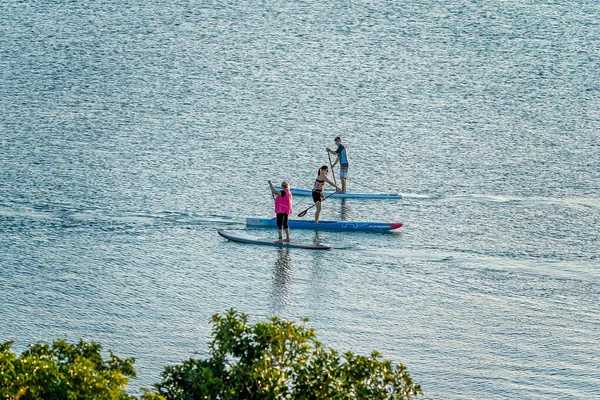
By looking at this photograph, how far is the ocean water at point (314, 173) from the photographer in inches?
892

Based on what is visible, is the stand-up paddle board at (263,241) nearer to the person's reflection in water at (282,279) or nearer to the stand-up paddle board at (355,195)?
the person's reflection in water at (282,279)

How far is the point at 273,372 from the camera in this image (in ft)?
40.0

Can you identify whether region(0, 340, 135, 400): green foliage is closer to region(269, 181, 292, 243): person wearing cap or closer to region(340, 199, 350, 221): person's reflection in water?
region(269, 181, 292, 243): person wearing cap

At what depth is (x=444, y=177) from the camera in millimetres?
38812

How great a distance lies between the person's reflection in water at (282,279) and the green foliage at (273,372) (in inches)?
427

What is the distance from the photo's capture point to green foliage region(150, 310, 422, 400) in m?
12.2

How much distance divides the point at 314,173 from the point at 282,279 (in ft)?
43.7

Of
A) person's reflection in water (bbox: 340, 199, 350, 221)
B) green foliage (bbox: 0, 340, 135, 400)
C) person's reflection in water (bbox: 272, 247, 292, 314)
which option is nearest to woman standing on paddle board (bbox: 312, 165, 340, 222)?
person's reflection in water (bbox: 340, 199, 350, 221)

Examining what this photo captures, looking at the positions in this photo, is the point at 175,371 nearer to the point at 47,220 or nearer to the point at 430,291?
the point at 430,291

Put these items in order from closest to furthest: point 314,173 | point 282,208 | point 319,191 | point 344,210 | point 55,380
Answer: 1. point 55,380
2. point 282,208
3. point 319,191
4. point 344,210
5. point 314,173

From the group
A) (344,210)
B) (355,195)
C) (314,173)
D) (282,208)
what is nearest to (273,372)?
(282,208)

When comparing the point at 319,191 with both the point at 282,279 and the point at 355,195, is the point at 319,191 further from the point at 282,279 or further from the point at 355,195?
the point at 282,279

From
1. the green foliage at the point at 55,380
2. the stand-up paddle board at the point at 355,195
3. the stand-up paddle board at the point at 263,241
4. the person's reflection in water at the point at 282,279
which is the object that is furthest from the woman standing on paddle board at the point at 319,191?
the green foliage at the point at 55,380

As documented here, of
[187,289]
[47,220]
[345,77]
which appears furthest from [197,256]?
[345,77]
